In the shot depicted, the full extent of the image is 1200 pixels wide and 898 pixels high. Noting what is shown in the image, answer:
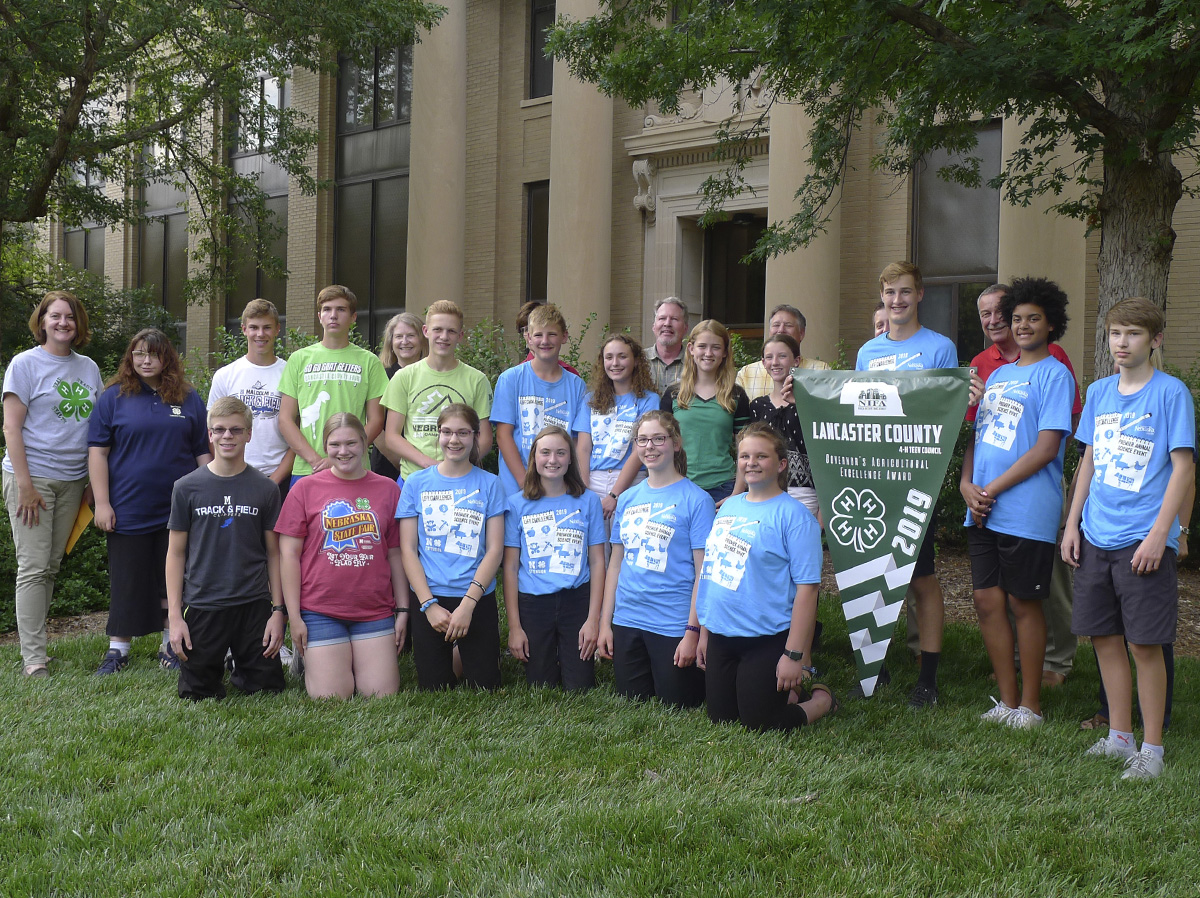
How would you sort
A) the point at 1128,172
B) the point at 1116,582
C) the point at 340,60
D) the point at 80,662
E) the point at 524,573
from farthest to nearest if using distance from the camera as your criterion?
the point at 340,60, the point at 1128,172, the point at 80,662, the point at 524,573, the point at 1116,582

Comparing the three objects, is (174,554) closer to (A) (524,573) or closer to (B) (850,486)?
(A) (524,573)

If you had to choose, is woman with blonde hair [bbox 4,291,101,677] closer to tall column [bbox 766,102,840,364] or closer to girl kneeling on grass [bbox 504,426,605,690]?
girl kneeling on grass [bbox 504,426,605,690]

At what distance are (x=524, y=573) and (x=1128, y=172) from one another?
15.7ft

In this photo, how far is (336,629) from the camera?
16.8ft

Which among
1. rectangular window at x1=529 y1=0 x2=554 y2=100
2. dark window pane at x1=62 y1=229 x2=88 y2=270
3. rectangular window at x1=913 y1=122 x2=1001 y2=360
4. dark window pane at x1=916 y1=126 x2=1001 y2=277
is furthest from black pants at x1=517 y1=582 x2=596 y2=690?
dark window pane at x1=62 y1=229 x2=88 y2=270

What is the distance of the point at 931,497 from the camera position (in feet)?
15.8

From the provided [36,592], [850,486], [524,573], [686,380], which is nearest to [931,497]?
[850,486]

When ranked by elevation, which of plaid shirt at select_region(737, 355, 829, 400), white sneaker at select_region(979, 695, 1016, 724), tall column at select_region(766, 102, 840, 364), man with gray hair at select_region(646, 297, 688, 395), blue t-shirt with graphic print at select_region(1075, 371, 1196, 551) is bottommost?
white sneaker at select_region(979, 695, 1016, 724)

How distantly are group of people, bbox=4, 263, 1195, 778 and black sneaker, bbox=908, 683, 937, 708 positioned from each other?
0.05 ft

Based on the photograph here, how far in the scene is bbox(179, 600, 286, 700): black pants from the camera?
5.05m

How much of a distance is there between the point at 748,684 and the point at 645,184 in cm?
1304

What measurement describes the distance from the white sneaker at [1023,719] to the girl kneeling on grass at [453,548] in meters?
2.57

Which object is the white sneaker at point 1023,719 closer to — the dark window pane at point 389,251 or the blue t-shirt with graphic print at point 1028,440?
the blue t-shirt with graphic print at point 1028,440

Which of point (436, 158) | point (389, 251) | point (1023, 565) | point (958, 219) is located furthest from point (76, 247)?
point (1023, 565)
